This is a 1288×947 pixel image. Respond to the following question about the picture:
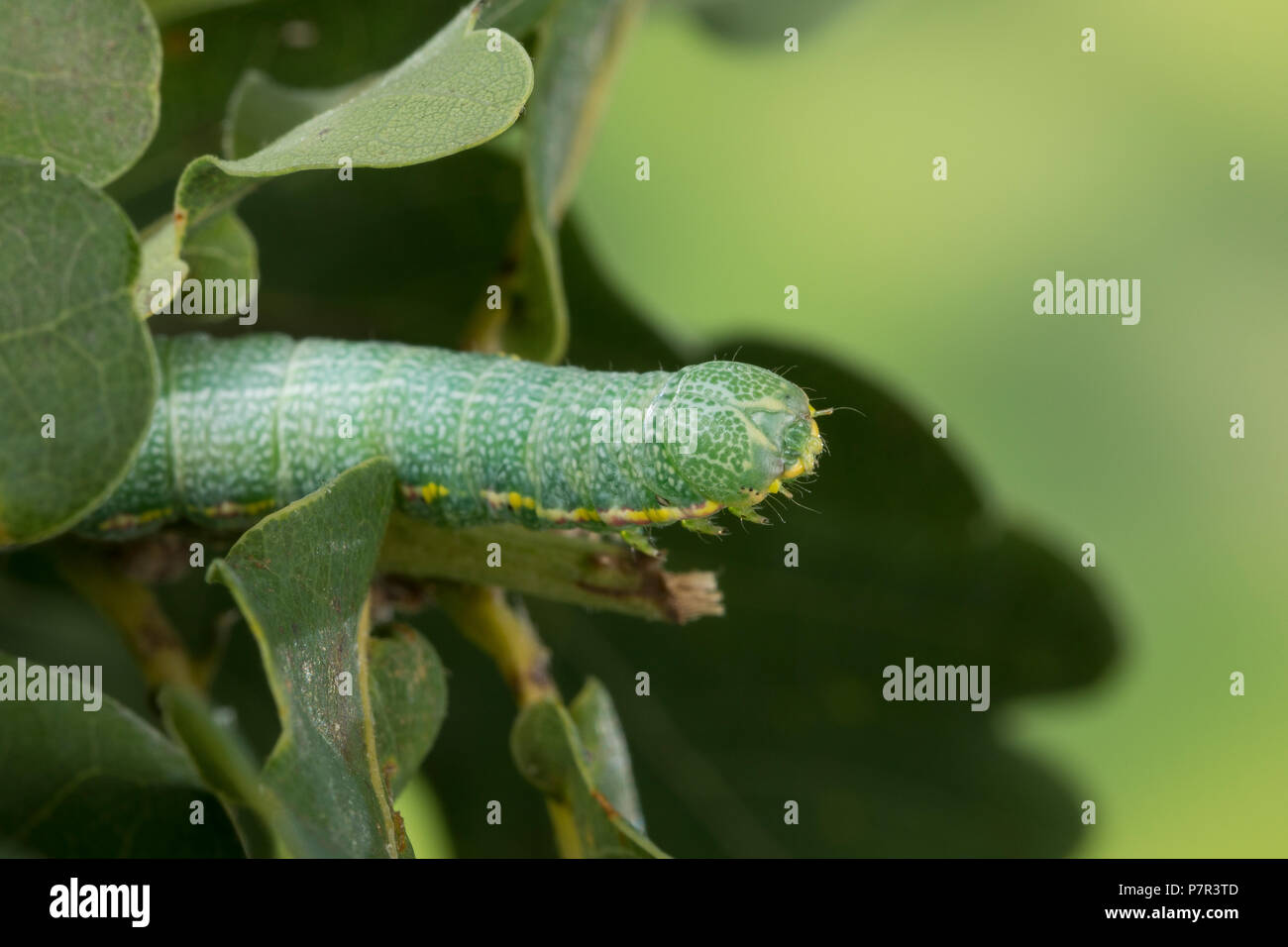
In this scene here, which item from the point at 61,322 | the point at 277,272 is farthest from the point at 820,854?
the point at 61,322

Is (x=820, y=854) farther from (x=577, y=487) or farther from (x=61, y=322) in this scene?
(x=61, y=322)

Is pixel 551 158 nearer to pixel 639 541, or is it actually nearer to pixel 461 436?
pixel 461 436

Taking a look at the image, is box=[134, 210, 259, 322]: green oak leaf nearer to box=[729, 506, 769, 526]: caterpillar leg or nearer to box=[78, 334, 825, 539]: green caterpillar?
box=[78, 334, 825, 539]: green caterpillar

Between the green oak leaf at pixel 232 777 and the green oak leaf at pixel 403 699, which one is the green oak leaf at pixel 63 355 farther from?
the green oak leaf at pixel 403 699

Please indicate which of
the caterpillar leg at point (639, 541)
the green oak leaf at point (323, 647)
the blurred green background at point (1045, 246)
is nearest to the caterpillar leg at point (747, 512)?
the caterpillar leg at point (639, 541)

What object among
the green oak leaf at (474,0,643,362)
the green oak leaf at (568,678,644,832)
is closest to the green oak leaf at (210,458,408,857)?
the green oak leaf at (568,678,644,832)

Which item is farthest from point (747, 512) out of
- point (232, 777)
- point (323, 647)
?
point (232, 777)
